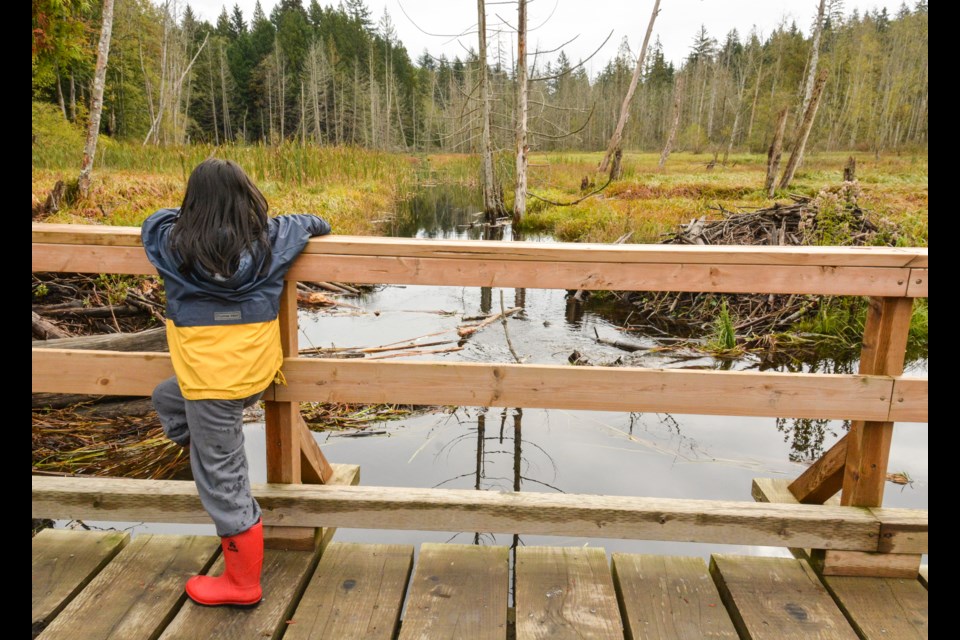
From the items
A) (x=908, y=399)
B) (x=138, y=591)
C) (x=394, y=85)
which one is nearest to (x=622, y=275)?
(x=908, y=399)

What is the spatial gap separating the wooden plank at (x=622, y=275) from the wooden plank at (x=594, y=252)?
0.02 meters

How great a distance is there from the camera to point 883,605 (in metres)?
2.23

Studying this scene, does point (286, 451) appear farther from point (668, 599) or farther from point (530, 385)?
point (668, 599)

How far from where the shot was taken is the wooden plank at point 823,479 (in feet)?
8.15

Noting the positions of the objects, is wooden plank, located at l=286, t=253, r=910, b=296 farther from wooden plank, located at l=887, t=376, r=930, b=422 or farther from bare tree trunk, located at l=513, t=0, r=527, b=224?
bare tree trunk, located at l=513, t=0, r=527, b=224

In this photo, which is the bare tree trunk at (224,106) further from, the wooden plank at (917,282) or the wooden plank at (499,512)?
the wooden plank at (917,282)

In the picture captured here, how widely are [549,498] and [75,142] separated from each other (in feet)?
104

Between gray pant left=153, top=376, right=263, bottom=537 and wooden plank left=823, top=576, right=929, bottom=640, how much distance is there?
2.00m

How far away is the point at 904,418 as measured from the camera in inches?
89.8

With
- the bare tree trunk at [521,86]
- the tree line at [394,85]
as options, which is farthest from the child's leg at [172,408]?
the tree line at [394,85]

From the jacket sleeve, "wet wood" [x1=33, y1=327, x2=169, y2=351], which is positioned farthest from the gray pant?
"wet wood" [x1=33, y1=327, x2=169, y2=351]

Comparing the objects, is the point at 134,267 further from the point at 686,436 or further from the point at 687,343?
the point at 687,343

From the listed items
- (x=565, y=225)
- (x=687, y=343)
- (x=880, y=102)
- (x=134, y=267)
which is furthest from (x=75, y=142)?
(x=880, y=102)

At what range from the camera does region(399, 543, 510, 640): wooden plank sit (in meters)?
2.05
